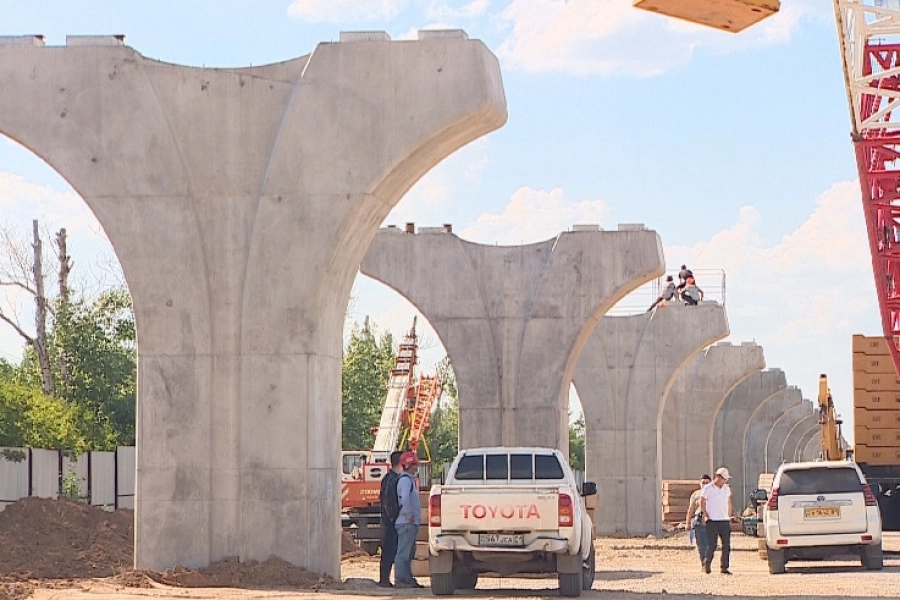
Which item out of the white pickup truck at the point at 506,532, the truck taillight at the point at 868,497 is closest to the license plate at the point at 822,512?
the truck taillight at the point at 868,497

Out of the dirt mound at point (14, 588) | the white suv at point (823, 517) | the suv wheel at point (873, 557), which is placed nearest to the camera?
the dirt mound at point (14, 588)

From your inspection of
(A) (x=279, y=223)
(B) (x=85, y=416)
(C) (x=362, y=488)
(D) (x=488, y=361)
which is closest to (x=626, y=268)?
(D) (x=488, y=361)

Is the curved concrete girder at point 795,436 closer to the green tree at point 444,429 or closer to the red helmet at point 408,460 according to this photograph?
the green tree at point 444,429

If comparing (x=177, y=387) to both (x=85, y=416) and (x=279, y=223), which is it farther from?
(x=85, y=416)

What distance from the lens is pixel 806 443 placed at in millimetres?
109875

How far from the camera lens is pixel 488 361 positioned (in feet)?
115

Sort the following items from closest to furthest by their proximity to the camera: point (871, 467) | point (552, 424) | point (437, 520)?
point (437, 520) < point (552, 424) < point (871, 467)

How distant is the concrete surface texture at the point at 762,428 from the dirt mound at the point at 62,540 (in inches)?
2193

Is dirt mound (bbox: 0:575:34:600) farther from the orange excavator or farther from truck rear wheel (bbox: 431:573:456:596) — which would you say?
the orange excavator

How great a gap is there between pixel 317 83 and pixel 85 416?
21.3 m

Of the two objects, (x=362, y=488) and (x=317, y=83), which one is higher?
(x=317, y=83)

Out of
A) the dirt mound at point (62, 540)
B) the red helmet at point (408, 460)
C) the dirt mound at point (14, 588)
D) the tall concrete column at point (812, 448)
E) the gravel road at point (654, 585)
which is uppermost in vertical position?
the tall concrete column at point (812, 448)

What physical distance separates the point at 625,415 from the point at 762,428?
127 ft

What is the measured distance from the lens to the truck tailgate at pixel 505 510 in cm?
1895
